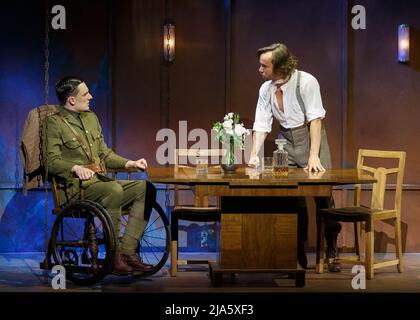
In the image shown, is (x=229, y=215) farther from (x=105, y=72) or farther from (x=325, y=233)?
(x=105, y=72)

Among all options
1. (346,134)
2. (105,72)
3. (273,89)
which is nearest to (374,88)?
(346,134)

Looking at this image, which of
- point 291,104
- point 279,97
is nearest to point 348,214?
point 291,104

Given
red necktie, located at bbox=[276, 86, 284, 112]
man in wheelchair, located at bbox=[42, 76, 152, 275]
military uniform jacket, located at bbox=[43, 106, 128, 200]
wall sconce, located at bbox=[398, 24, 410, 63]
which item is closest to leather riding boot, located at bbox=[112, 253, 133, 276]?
man in wheelchair, located at bbox=[42, 76, 152, 275]

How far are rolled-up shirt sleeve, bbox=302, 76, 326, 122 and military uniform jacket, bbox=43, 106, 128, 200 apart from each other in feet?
4.66

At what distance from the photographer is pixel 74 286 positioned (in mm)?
6094

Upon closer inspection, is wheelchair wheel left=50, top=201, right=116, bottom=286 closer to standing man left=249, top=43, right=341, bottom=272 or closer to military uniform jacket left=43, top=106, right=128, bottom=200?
military uniform jacket left=43, top=106, right=128, bottom=200

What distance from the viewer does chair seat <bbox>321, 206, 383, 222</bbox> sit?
6449 mm

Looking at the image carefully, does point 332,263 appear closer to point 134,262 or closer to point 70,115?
point 134,262

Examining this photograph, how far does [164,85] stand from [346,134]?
1603mm

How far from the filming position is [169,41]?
7473 millimetres

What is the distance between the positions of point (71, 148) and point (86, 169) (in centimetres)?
39
